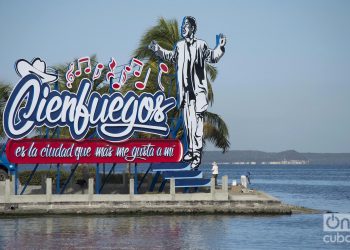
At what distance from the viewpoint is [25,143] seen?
4697cm

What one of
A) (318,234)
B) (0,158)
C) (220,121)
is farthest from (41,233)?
(220,121)

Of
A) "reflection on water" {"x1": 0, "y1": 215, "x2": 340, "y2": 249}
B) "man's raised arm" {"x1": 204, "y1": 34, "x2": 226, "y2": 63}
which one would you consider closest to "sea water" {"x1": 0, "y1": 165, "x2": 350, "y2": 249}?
"reflection on water" {"x1": 0, "y1": 215, "x2": 340, "y2": 249}

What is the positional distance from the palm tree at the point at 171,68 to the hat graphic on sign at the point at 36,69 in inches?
459

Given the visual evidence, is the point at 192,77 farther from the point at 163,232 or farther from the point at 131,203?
the point at 163,232

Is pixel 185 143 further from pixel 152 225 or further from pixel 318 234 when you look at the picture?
pixel 318 234

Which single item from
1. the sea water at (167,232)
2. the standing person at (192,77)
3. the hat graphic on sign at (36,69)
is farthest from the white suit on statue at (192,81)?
the hat graphic on sign at (36,69)

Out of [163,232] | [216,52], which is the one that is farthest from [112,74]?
[163,232]

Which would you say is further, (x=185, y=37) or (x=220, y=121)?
(x=220, y=121)

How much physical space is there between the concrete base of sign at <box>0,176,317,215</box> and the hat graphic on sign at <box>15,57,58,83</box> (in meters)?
6.02

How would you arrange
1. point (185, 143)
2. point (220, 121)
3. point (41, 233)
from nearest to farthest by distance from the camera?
point (41, 233), point (185, 143), point (220, 121)

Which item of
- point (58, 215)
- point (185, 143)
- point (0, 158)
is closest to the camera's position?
point (58, 215)

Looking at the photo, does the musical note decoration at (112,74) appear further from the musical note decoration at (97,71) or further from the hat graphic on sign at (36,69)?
the hat graphic on sign at (36,69)

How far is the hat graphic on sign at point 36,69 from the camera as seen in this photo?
46.7m

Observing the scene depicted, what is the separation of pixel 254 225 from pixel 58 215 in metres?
10.9
